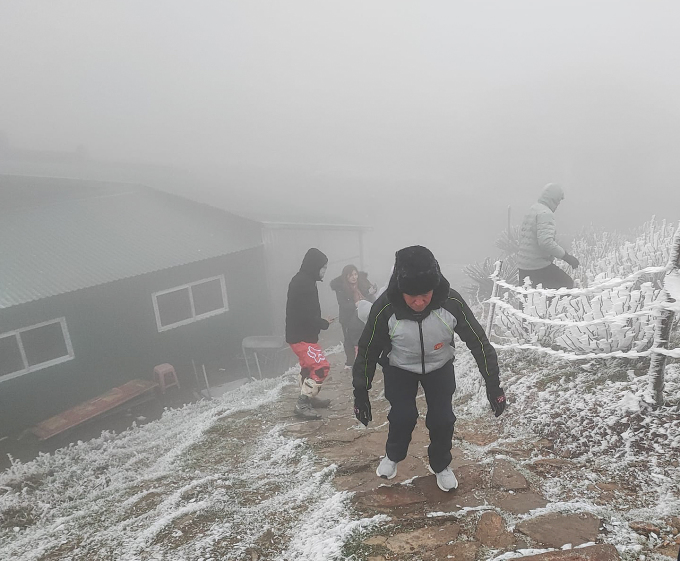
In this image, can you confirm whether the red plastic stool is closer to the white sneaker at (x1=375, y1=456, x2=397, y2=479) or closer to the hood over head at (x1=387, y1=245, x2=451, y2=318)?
the white sneaker at (x1=375, y1=456, x2=397, y2=479)

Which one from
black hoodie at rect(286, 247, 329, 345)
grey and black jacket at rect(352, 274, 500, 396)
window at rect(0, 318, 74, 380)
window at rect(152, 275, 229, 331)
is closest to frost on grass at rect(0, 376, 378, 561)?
grey and black jacket at rect(352, 274, 500, 396)

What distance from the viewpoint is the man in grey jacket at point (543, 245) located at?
489cm

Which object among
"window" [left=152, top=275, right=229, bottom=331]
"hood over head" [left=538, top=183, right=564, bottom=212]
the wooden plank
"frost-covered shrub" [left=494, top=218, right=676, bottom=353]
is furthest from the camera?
"window" [left=152, top=275, right=229, bottom=331]

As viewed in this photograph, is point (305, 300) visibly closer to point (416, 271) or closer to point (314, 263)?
point (314, 263)

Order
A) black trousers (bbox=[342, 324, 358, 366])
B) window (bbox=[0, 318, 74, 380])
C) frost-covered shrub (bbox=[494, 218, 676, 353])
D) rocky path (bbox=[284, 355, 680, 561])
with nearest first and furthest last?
1. rocky path (bbox=[284, 355, 680, 561])
2. frost-covered shrub (bbox=[494, 218, 676, 353])
3. black trousers (bbox=[342, 324, 358, 366])
4. window (bbox=[0, 318, 74, 380])

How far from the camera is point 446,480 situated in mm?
2658

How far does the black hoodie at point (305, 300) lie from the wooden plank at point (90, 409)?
→ 21.3 ft

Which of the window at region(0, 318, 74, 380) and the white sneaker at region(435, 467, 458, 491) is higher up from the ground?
the white sneaker at region(435, 467, 458, 491)

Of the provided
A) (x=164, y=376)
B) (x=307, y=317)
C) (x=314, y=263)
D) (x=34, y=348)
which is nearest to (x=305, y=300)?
(x=307, y=317)

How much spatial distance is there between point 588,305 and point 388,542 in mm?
3209

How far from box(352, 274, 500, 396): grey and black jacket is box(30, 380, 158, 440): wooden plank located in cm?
822

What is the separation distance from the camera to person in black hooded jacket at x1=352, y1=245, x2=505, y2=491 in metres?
2.35

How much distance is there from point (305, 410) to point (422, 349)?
2.70 meters

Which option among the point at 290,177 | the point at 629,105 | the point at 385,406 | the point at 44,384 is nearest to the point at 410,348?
the point at 385,406
